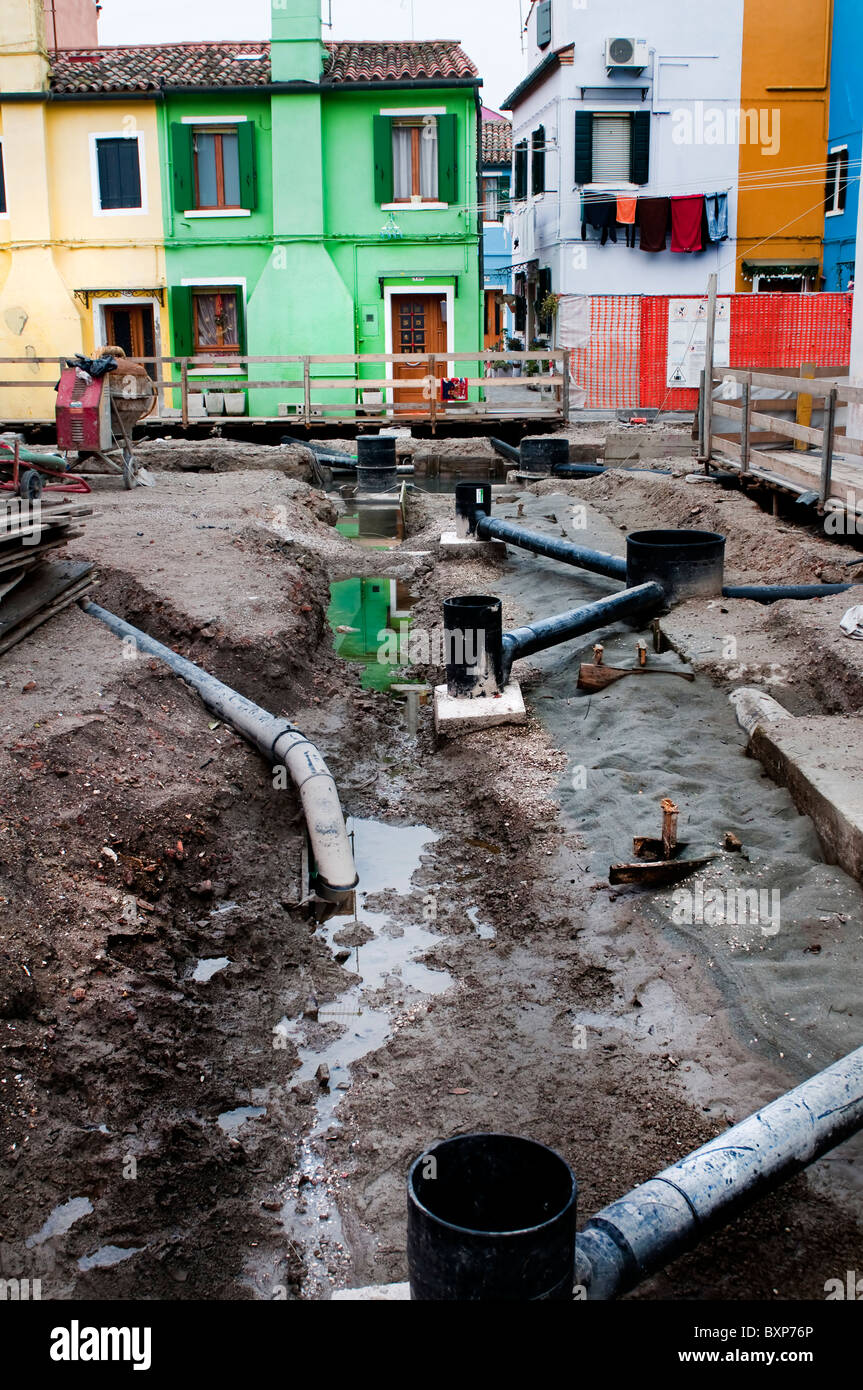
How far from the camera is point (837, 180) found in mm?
29250

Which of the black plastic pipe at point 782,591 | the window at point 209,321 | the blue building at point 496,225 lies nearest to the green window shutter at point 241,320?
the window at point 209,321

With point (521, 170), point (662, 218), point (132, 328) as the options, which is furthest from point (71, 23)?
point (662, 218)

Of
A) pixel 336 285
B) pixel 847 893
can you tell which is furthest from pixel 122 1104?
pixel 336 285

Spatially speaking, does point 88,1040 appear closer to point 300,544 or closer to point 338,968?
point 338,968

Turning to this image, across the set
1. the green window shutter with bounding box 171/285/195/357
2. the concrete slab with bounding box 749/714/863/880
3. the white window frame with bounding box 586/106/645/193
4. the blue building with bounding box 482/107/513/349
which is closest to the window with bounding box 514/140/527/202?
the white window frame with bounding box 586/106/645/193

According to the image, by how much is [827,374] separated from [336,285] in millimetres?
12891

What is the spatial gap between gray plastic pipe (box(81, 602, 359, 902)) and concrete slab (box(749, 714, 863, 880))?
7.86 feet

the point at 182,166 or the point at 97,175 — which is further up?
the point at 182,166

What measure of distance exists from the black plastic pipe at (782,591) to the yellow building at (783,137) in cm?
2250

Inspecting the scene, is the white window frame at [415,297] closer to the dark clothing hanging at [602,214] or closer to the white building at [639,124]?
the white building at [639,124]

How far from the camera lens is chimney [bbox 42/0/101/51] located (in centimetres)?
2817

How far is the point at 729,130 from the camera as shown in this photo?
2966 centimetres

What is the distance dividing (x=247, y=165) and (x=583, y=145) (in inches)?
328

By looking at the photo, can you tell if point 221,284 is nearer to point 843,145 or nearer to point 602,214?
point 602,214
